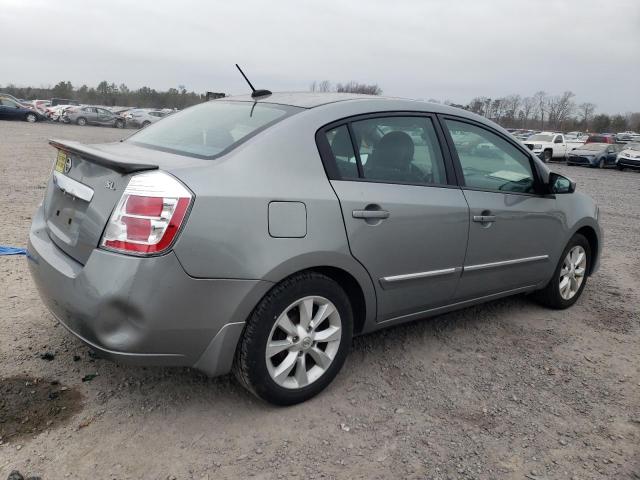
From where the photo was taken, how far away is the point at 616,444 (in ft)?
8.96

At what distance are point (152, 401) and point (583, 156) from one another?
28.3m

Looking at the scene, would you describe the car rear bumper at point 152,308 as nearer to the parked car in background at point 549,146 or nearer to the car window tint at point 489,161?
the car window tint at point 489,161

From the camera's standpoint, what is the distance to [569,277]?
4.62 meters

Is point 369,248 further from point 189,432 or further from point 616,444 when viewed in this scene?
point 616,444

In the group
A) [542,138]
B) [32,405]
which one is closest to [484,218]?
[32,405]

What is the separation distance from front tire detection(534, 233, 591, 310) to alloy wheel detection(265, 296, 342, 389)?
2.40 metres

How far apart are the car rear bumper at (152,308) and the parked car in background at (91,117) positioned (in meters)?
36.1

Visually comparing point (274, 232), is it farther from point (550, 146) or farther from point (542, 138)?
point (542, 138)

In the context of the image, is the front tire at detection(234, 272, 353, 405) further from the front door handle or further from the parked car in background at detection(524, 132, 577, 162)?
the parked car in background at detection(524, 132, 577, 162)

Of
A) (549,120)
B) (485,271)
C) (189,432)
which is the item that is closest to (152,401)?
(189,432)

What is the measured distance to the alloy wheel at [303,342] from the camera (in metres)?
2.73

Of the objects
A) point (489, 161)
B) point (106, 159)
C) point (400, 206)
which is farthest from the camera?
point (489, 161)

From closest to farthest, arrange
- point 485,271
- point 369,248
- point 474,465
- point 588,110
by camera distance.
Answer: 1. point 474,465
2. point 369,248
3. point 485,271
4. point 588,110

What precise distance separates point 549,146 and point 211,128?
2872 centimetres
